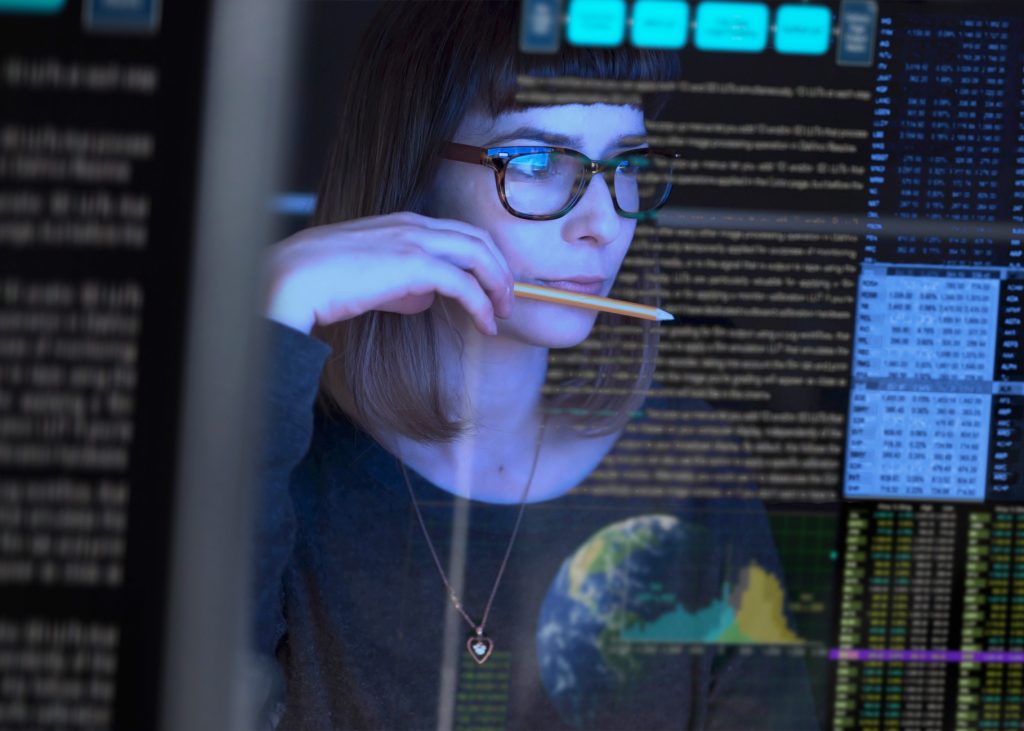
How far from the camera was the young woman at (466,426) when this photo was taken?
2.76ft

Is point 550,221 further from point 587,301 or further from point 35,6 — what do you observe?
point 35,6

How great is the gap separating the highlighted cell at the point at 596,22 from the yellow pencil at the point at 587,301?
187 mm

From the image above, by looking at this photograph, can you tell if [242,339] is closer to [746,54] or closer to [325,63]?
[325,63]

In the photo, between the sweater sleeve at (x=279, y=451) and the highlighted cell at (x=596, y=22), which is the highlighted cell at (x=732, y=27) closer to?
the highlighted cell at (x=596, y=22)

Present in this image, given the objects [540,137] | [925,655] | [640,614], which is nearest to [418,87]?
[540,137]

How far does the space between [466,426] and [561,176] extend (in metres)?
0.21

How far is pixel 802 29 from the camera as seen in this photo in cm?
86

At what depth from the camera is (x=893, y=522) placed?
915 mm

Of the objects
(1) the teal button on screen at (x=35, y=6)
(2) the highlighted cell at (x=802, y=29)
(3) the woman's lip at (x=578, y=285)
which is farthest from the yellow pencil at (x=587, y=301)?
(1) the teal button on screen at (x=35, y=6)

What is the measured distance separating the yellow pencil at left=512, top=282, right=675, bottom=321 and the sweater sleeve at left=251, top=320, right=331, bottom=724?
159 mm

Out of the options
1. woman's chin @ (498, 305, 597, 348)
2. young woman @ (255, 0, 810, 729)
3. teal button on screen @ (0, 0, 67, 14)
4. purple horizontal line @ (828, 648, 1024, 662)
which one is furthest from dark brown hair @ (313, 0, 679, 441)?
purple horizontal line @ (828, 648, 1024, 662)

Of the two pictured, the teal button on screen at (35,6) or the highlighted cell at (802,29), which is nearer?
the teal button on screen at (35,6)

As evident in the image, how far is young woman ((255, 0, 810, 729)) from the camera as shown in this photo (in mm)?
842

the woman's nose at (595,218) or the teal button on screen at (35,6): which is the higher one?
the teal button on screen at (35,6)
